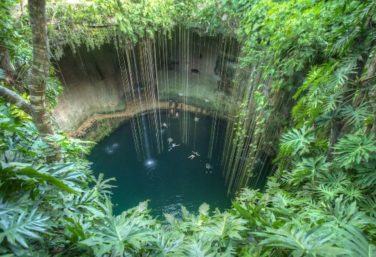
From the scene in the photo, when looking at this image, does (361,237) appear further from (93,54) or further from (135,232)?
(93,54)

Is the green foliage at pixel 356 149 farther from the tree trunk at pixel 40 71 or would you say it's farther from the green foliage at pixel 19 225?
the tree trunk at pixel 40 71

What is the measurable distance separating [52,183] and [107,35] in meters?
3.83

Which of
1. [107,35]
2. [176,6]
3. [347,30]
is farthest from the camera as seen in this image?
[176,6]

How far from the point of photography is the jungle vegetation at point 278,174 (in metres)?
1.05

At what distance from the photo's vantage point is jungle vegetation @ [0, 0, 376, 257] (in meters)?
1.05

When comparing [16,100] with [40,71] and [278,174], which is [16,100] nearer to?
[40,71]

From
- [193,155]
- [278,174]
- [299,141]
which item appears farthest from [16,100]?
[193,155]

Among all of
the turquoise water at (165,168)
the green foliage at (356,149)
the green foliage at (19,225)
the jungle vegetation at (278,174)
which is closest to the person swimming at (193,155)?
the turquoise water at (165,168)

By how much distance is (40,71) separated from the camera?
Result: 1.44 meters

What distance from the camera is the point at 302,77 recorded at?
9.16 ft

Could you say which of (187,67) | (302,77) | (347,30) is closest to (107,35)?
(187,67)

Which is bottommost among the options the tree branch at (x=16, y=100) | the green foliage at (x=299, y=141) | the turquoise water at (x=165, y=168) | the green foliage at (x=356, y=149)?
the turquoise water at (x=165, y=168)

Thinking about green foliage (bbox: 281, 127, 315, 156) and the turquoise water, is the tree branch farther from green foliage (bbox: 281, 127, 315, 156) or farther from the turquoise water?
the turquoise water

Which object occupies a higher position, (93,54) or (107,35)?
(107,35)
